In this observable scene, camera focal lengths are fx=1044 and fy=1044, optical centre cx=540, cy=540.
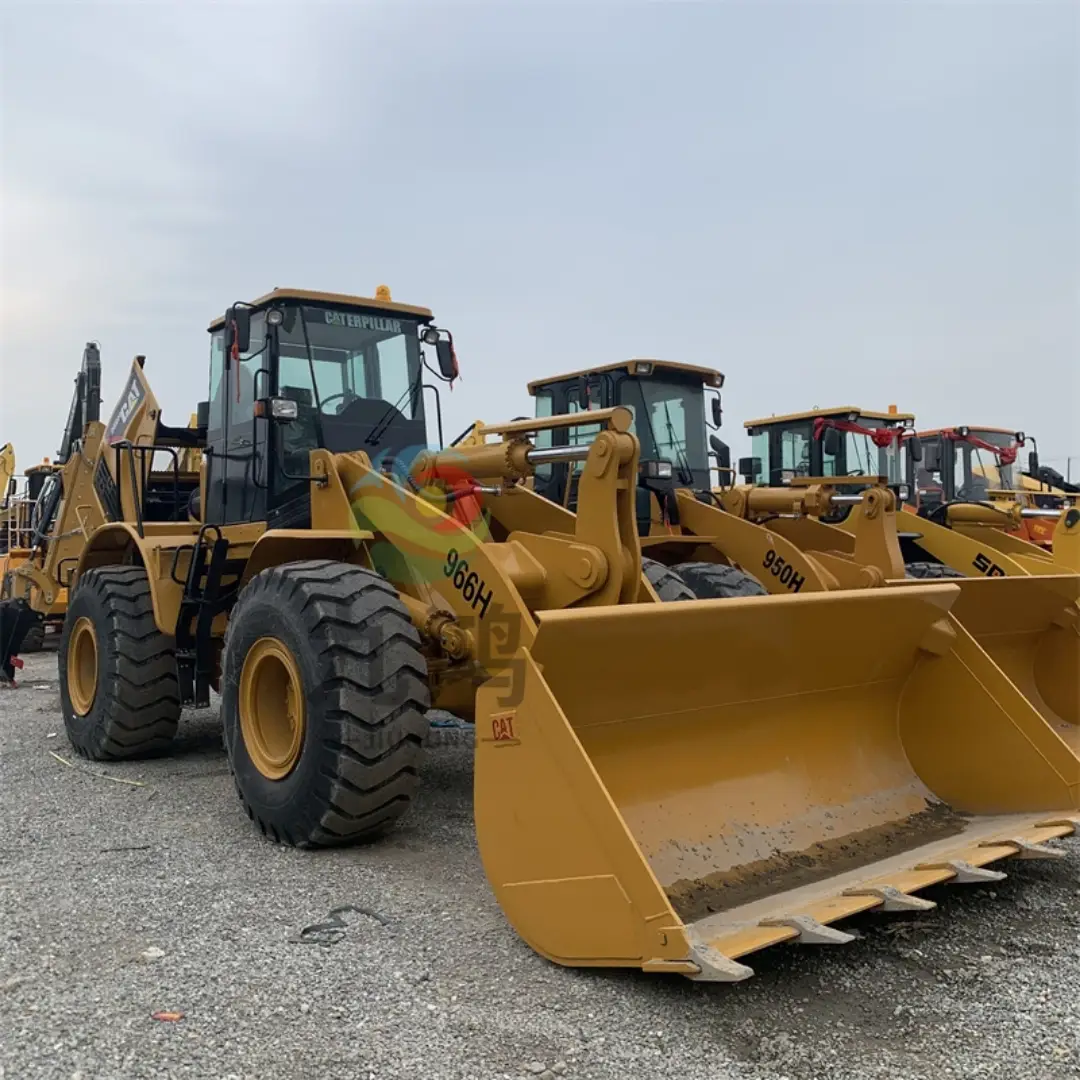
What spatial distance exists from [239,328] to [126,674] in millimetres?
2374

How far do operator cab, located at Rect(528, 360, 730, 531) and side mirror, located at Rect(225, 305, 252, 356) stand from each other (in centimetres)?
328

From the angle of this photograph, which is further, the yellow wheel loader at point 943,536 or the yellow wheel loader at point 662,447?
the yellow wheel loader at point 662,447

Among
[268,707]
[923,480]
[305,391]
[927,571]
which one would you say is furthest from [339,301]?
[923,480]

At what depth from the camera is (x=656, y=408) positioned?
9.18 m

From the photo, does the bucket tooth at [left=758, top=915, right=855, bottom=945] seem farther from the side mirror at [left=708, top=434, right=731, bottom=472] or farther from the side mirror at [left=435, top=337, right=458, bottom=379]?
the side mirror at [left=708, top=434, right=731, bottom=472]

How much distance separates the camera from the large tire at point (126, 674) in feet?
21.6

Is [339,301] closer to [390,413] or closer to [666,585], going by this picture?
[390,413]

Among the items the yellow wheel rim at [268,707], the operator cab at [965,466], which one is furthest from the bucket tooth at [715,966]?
the operator cab at [965,466]

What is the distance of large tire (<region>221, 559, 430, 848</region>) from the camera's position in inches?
175

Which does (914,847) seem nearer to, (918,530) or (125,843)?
(125,843)

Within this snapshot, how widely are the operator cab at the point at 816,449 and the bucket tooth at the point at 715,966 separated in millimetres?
8387

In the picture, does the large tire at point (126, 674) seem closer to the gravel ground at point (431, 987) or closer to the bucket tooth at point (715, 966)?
the gravel ground at point (431, 987)

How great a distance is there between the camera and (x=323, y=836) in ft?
14.9

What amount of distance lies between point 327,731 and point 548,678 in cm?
113
